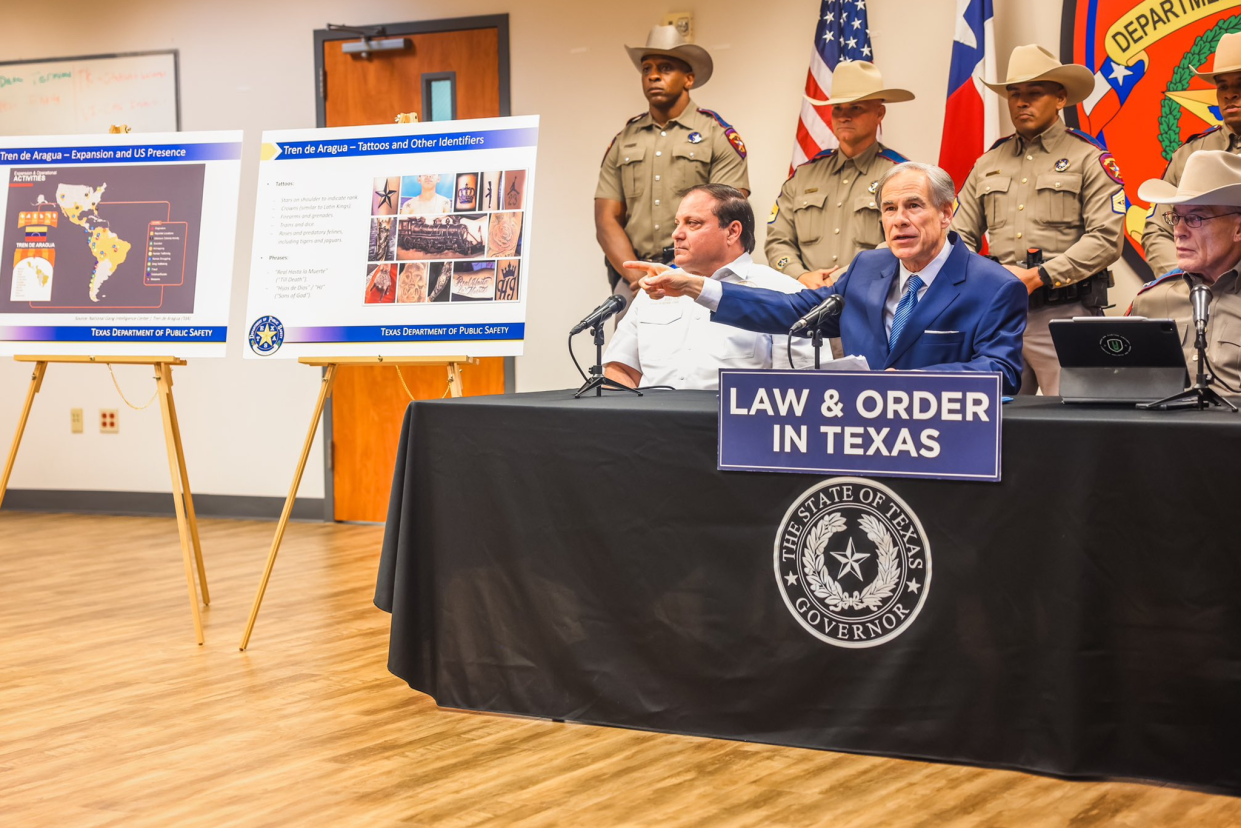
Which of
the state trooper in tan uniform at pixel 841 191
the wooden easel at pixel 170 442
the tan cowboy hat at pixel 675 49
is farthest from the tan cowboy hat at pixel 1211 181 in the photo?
the wooden easel at pixel 170 442

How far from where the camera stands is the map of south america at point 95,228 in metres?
3.91

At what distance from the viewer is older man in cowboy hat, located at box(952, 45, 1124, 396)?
3.95 metres

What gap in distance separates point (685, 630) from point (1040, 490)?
2.56 feet

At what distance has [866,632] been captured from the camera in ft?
7.77

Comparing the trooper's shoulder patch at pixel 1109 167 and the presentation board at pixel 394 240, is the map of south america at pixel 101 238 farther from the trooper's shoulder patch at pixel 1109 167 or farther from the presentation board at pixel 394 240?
the trooper's shoulder patch at pixel 1109 167

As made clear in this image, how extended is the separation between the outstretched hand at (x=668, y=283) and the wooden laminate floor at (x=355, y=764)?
102cm

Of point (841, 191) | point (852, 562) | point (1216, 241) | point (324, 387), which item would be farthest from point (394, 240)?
point (1216, 241)

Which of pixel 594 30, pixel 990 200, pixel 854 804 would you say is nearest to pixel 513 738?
pixel 854 804

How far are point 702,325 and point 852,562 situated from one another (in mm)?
1296

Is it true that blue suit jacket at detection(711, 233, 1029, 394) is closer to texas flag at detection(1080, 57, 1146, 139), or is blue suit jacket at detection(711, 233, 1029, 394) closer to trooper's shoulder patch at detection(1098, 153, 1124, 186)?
trooper's shoulder patch at detection(1098, 153, 1124, 186)

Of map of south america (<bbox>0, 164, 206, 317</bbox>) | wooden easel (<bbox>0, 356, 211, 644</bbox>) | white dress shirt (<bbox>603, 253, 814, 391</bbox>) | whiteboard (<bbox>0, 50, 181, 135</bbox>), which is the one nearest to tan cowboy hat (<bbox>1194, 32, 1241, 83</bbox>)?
white dress shirt (<bbox>603, 253, 814, 391</bbox>)

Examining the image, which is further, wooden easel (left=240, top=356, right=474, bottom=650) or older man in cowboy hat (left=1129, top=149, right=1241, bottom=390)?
wooden easel (left=240, top=356, right=474, bottom=650)

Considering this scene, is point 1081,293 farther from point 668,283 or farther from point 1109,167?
point 668,283

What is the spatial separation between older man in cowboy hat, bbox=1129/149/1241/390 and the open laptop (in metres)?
0.68
